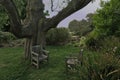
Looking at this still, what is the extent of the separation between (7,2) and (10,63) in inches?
145

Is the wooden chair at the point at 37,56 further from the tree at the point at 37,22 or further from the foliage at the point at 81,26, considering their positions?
the foliage at the point at 81,26

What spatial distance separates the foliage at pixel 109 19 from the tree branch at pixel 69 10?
11.9ft

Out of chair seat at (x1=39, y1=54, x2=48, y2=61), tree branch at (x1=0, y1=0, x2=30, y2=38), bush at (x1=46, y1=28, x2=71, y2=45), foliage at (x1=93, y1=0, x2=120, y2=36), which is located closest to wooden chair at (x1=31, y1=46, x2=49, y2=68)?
chair seat at (x1=39, y1=54, x2=48, y2=61)

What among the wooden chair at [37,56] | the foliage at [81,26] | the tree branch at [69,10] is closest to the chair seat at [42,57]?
the wooden chair at [37,56]

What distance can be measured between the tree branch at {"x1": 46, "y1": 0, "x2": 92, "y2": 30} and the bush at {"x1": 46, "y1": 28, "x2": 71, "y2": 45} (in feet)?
19.5

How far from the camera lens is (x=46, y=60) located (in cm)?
1320

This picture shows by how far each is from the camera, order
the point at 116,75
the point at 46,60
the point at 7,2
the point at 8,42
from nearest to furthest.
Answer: the point at 116,75 < the point at 7,2 < the point at 46,60 < the point at 8,42

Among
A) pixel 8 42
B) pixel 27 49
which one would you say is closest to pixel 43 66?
pixel 27 49

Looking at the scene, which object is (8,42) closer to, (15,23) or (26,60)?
(26,60)

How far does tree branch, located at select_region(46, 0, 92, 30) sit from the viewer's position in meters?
12.4

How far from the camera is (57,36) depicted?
1945 centimetres

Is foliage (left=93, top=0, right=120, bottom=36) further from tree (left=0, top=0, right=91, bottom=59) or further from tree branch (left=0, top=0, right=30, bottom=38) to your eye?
tree branch (left=0, top=0, right=30, bottom=38)

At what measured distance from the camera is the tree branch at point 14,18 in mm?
11203

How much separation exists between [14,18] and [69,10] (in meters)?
2.60
